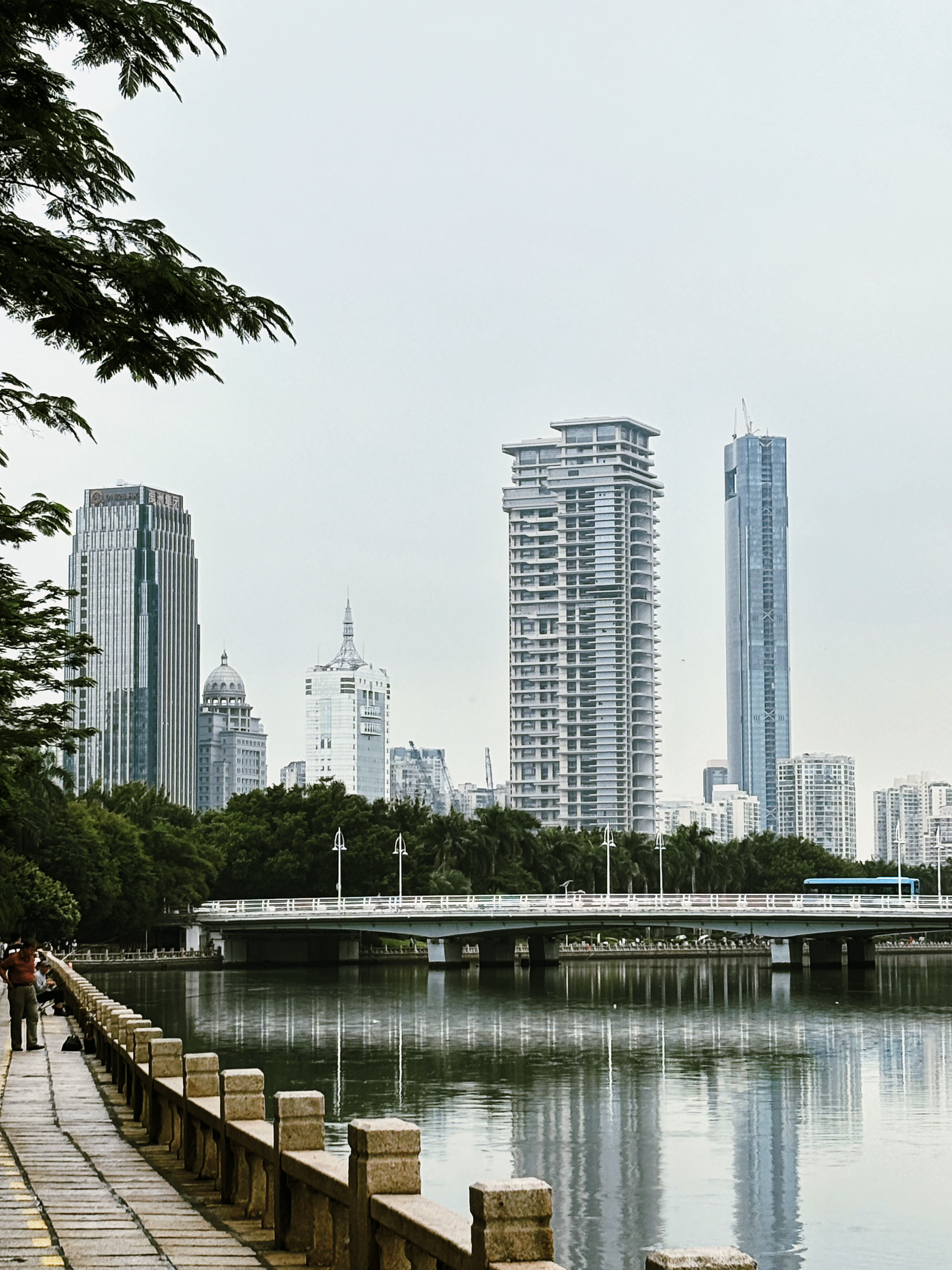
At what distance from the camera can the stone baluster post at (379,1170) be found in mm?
9203

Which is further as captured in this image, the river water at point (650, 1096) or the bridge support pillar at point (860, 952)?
the bridge support pillar at point (860, 952)

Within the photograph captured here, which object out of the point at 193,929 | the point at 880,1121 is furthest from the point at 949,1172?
the point at 193,929

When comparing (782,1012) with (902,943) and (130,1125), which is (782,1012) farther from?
(902,943)

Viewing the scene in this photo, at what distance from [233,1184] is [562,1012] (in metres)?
54.4

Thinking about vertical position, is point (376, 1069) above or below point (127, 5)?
below

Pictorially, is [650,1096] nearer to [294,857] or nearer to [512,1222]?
[512,1222]

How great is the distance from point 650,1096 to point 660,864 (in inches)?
3399

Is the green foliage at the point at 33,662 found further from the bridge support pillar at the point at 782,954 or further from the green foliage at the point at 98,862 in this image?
the bridge support pillar at the point at 782,954

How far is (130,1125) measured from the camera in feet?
60.4

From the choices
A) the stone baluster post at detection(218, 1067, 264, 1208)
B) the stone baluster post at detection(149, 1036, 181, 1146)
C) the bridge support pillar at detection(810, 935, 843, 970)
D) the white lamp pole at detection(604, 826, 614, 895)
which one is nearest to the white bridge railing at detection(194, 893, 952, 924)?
the bridge support pillar at detection(810, 935, 843, 970)

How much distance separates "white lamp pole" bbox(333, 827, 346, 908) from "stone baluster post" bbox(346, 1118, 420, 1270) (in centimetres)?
8865

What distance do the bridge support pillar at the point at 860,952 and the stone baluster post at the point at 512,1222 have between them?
96027 mm

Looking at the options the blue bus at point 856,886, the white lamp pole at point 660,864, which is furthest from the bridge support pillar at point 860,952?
the white lamp pole at point 660,864

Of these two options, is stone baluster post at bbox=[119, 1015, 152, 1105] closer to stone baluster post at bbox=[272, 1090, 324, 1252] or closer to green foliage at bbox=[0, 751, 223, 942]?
stone baluster post at bbox=[272, 1090, 324, 1252]
